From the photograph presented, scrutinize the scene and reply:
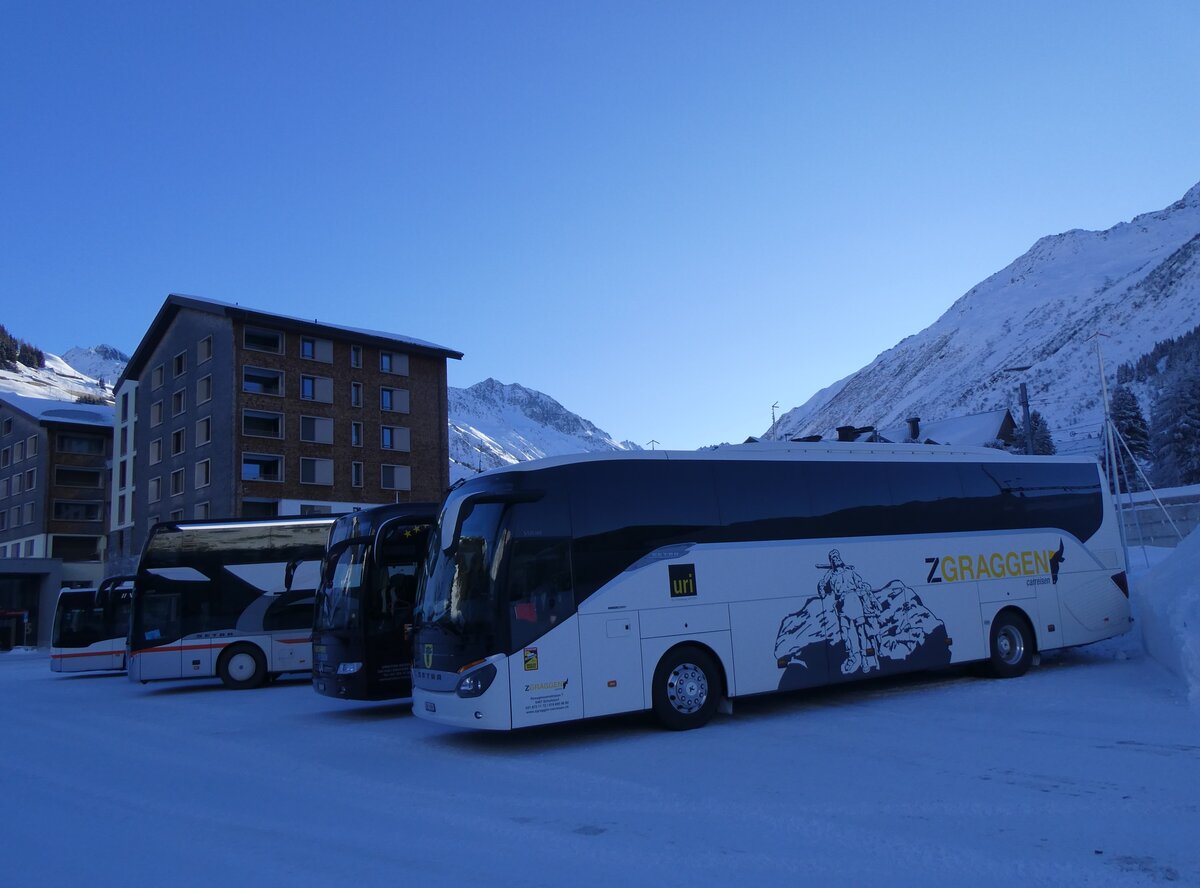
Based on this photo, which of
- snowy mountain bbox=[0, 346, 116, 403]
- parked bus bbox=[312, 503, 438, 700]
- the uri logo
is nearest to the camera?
the uri logo

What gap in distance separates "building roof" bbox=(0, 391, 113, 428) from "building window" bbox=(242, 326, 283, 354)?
2577 centimetres

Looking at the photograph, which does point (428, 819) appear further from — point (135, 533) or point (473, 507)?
point (135, 533)

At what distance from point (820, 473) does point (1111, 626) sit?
264 inches

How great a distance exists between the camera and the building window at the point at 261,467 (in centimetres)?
5025

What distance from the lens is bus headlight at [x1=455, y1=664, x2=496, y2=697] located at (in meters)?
10.4

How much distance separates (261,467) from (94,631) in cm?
2443

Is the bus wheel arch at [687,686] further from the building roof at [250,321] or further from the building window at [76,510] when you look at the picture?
the building window at [76,510]

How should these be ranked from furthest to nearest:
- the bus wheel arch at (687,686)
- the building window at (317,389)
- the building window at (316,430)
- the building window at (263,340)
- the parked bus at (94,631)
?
1. the building window at (317,389)
2. the building window at (316,430)
3. the building window at (263,340)
4. the parked bus at (94,631)
5. the bus wheel arch at (687,686)

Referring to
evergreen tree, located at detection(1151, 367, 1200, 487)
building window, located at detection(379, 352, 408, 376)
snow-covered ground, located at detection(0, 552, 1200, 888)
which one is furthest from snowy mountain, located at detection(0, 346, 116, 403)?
snow-covered ground, located at detection(0, 552, 1200, 888)

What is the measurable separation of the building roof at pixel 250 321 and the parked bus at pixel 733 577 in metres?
43.5

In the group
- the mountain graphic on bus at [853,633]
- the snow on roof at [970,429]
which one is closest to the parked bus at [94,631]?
the mountain graphic on bus at [853,633]

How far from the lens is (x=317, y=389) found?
176 ft

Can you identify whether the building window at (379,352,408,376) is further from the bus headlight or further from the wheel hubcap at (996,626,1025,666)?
the bus headlight

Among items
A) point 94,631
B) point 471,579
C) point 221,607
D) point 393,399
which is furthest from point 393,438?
point 471,579
